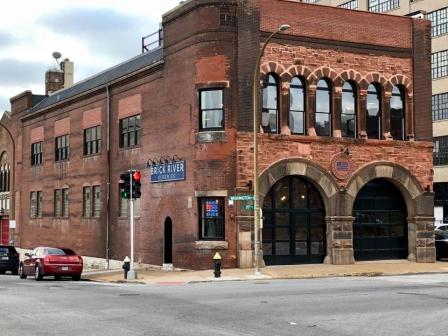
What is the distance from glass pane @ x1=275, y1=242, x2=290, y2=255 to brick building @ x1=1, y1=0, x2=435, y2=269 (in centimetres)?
7

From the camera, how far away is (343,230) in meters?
31.4

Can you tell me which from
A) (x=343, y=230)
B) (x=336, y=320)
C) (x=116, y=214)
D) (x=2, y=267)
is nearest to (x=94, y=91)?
(x=116, y=214)

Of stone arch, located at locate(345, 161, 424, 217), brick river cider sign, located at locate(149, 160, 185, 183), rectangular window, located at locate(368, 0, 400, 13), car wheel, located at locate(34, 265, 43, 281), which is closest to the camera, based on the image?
car wheel, located at locate(34, 265, 43, 281)

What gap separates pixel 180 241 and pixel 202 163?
3.65 m

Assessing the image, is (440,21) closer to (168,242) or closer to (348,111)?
(348,111)

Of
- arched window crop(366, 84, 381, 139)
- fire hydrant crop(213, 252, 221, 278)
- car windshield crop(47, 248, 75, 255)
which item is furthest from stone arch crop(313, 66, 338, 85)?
car windshield crop(47, 248, 75, 255)

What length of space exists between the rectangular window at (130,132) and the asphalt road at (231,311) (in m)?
15.8

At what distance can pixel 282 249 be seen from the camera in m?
30.8

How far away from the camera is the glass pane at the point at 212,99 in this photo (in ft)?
97.8

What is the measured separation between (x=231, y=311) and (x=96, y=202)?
26.8 meters

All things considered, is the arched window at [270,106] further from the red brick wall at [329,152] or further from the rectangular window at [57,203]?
the rectangular window at [57,203]

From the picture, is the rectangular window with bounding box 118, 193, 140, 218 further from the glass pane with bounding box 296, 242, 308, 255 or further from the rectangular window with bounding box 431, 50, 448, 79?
the rectangular window with bounding box 431, 50, 448, 79

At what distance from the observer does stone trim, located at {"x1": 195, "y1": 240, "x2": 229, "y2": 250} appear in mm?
29031

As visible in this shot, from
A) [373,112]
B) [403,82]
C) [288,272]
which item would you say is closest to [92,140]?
[373,112]
